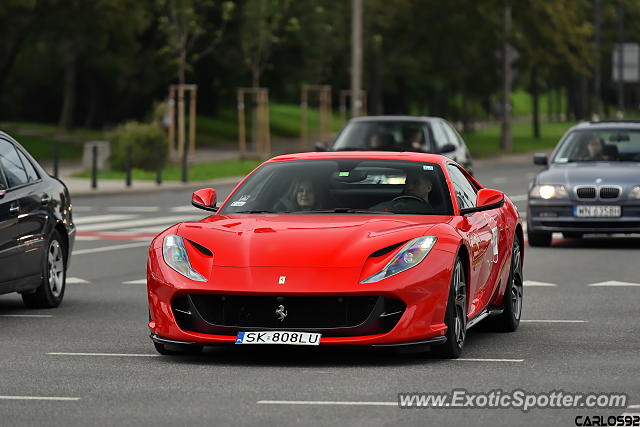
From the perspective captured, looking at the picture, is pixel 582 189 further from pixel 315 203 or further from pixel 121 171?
pixel 121 171

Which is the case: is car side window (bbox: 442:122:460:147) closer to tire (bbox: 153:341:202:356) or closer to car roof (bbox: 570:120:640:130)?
car roof (bbox: 570:120:640:130)

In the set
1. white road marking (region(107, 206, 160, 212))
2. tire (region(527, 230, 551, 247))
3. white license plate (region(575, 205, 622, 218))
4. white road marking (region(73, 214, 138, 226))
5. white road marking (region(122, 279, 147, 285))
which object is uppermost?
white license plate (region(575, 205, 622, 218))

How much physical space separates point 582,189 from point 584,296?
5.41m

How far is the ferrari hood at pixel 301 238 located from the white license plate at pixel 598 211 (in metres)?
9.61

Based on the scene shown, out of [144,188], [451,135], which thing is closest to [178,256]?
[451,135]

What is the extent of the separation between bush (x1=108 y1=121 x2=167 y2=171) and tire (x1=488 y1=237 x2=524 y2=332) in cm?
2999

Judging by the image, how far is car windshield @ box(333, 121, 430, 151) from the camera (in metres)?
26.2

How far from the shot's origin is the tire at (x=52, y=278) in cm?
1395

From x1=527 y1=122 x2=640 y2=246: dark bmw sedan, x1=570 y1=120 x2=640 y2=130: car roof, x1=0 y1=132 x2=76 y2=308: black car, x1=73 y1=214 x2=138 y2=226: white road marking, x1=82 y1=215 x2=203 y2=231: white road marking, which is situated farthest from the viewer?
x1=73 y1=214 x2=138 y2=226: white road marking

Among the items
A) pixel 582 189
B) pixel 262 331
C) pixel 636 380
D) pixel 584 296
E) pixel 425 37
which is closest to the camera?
pixel 636 380

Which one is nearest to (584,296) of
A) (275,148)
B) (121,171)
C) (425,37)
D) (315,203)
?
(315,203)

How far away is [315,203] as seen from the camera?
11352 mm

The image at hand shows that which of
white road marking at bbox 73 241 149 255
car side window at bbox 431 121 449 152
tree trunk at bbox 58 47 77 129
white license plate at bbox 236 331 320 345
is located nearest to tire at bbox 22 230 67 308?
white license plate at bbox 236 331 320 345

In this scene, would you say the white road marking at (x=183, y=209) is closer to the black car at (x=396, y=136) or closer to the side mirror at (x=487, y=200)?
the black car at (x=396, y=136)
